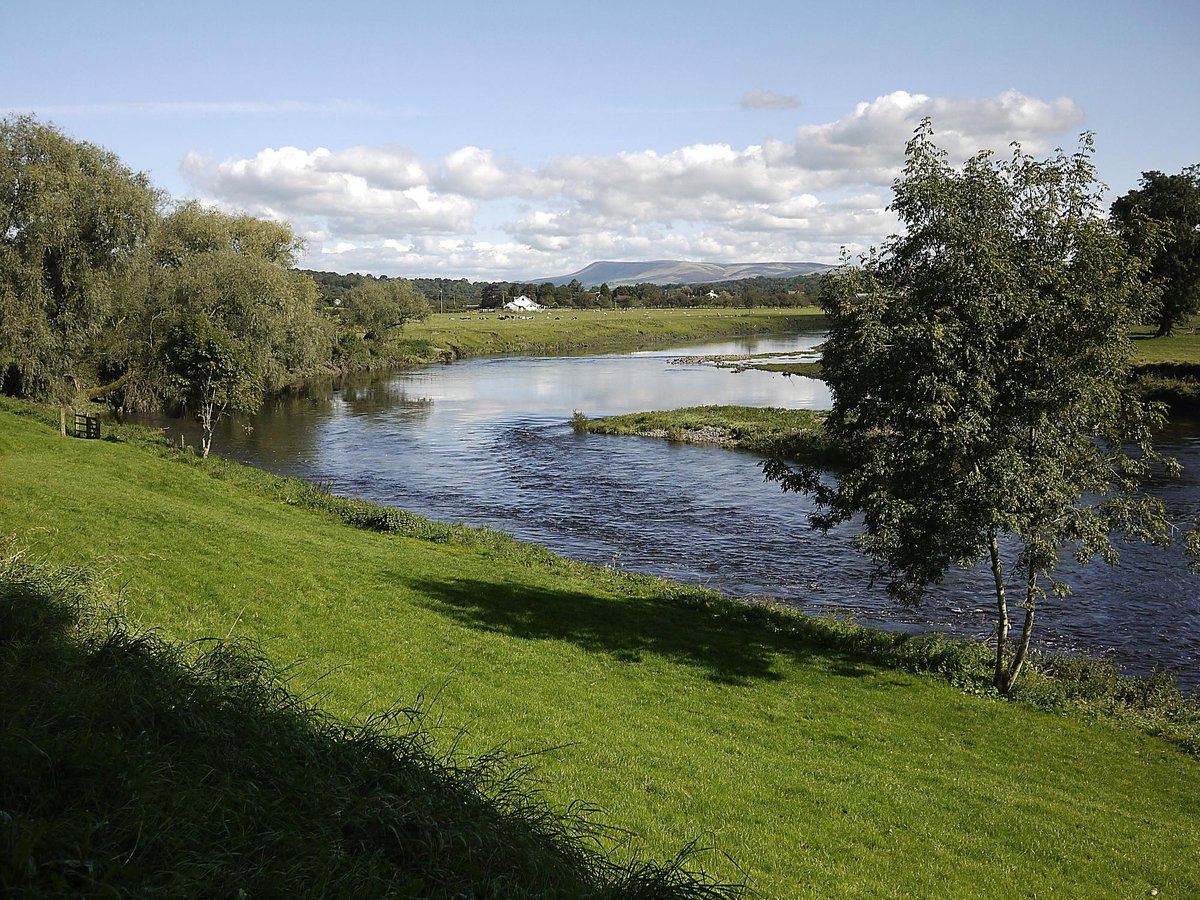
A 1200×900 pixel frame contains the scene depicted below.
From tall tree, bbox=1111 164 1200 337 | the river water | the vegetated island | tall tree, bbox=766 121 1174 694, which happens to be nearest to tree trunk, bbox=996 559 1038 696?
tall tree, bbox=766 121 1174 694

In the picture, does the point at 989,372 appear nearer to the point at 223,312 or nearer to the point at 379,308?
the point at 223,312

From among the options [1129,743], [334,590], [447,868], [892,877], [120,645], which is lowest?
[1129,743]

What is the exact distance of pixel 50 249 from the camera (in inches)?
1522

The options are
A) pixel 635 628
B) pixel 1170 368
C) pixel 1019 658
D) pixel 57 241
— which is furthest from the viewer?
pixel 1170 368

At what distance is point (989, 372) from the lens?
16109 mm

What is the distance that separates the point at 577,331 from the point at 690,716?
486ft

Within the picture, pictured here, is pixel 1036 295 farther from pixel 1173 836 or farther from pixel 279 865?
pixel 279 865

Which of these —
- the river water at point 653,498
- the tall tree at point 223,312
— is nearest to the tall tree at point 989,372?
the river water at point 653,498

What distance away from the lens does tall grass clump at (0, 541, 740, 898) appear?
482 cm

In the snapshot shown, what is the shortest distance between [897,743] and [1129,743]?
16.5ft

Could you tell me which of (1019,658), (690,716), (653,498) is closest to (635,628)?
(690,716)

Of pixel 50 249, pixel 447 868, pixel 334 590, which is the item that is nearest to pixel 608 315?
pixel 50 249

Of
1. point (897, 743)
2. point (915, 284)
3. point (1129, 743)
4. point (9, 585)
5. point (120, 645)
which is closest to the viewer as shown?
point (120, 645)

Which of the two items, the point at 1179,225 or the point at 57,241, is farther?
the point at 1179,225
